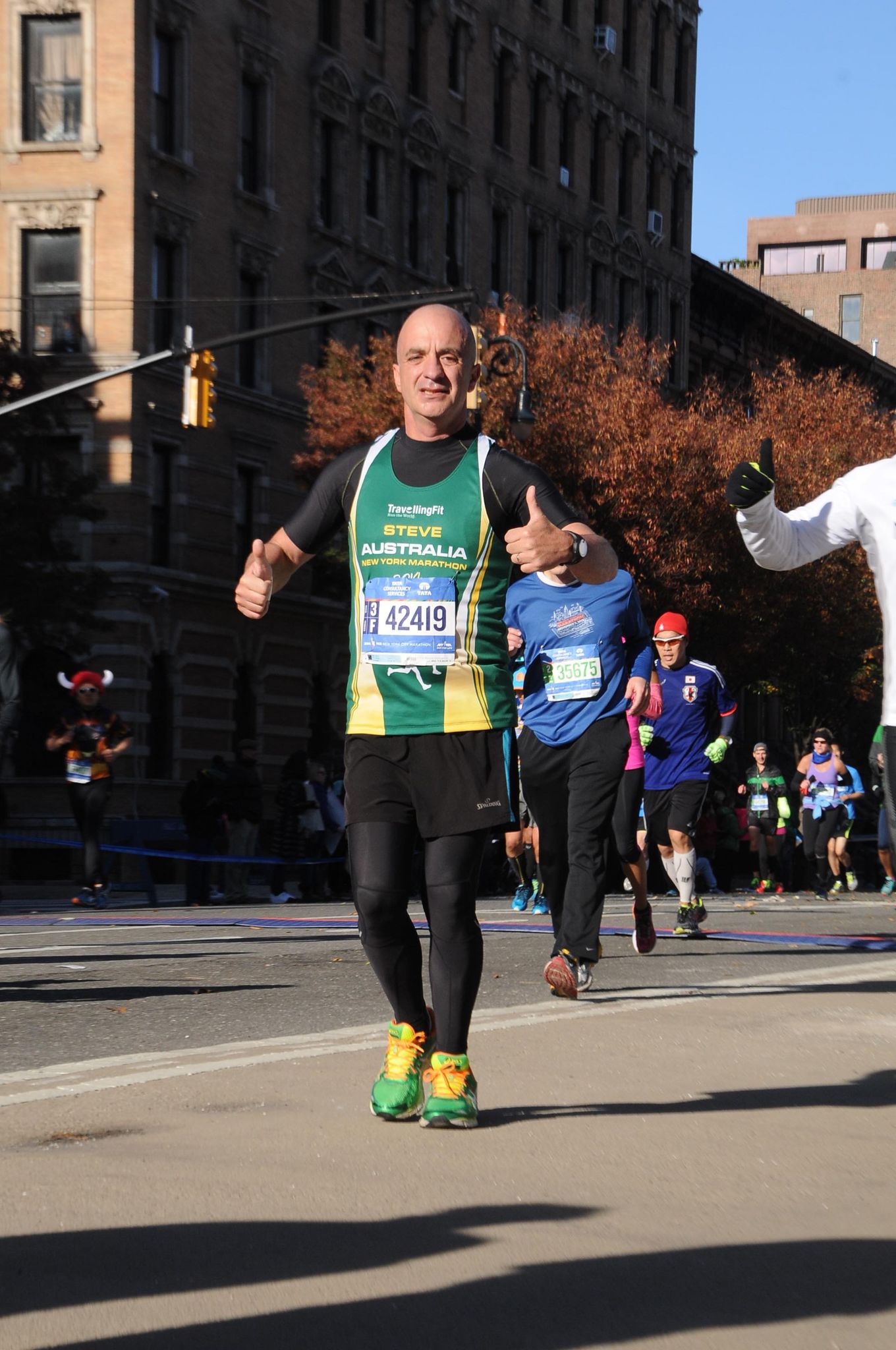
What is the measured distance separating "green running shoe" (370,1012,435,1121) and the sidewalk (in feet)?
0.36

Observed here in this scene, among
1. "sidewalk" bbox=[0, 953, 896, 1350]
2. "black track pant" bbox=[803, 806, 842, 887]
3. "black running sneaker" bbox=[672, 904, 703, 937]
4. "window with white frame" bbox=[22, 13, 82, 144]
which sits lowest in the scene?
"black track pant" bbox=[803, 806, 842, 887]

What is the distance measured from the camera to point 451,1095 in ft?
18.5

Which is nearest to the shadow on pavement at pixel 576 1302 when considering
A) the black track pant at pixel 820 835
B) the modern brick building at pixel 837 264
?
the black track pant at pixel 820 835

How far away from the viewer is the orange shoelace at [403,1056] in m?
5.76

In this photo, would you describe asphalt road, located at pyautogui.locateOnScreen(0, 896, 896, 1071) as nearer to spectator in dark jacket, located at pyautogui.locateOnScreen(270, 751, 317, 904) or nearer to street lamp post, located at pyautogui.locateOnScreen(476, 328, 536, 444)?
spectator in dark jacket, located at pyautogui.locateOnScreen(270, 751, 317, 904)

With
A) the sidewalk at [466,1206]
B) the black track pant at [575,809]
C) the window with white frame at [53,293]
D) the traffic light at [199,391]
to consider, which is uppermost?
the window with white frame at [53,293]

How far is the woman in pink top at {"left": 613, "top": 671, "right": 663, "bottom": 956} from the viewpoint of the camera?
11281 mm

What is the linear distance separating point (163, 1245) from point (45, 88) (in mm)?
34488

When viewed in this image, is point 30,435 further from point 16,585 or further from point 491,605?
point 491,605

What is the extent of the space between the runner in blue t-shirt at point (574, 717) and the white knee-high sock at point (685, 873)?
314 centimetres

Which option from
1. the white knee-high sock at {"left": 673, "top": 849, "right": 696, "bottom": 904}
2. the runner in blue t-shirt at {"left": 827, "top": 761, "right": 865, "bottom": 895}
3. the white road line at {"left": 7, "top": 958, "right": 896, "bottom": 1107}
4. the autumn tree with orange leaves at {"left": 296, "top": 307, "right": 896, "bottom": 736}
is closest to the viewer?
the white road line at {"left": 7, "top": 958, "right": 896, "bottom": 1107}

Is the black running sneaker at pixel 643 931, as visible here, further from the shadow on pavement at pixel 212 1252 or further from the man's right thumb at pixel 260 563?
the shadow on pavement at pixel 212 1252

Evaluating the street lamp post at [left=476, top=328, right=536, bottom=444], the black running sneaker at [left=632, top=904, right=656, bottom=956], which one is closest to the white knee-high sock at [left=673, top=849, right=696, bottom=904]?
the black running sneaker at [left=632, top=904, right=656, bottom=956]

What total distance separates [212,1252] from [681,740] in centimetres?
882
